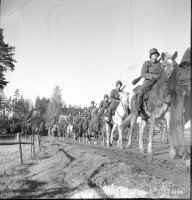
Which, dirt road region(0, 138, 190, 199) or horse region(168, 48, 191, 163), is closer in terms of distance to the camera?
horse region(168, 48, 191, 163)

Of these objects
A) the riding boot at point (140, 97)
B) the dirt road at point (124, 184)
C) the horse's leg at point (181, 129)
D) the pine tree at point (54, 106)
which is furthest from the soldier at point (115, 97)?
the pine tree at point (54, 106)

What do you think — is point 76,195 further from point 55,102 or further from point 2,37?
point 55,102

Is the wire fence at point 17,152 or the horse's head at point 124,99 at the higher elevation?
the horse's head at point 124,99

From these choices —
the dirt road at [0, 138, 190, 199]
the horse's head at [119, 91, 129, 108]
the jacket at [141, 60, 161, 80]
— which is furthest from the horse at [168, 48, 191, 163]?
the horse's head at [119, 91, 129, 108]

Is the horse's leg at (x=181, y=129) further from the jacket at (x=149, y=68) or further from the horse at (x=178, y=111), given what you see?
the jacket at (x=149, y=68)

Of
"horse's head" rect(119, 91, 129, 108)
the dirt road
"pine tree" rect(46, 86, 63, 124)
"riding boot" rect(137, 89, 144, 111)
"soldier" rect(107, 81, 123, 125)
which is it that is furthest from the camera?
"pine tree" rect(46, 86, 63, 124)

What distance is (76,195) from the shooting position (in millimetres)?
4449

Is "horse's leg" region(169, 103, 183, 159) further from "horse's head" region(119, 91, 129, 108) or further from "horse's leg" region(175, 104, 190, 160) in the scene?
"horse's head" region(119, 91, 129, 108)

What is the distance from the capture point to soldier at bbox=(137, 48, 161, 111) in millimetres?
7683

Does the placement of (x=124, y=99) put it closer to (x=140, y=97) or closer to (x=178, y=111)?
(x=140, y=97)

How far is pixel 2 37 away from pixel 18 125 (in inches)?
1344

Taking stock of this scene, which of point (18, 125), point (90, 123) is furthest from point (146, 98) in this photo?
point (18, 125)

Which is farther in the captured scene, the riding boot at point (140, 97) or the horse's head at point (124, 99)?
the horse's head at point (124, 99)

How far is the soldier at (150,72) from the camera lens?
7.68 m
